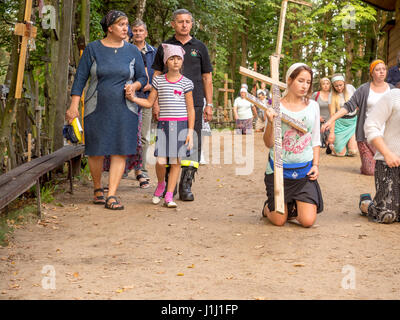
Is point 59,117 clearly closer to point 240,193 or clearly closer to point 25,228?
point 240,193

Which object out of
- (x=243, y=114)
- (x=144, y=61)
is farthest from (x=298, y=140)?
(x=243, y=114)

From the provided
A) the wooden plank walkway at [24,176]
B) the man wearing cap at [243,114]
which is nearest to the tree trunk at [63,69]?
the wooden plank walkway at [24,176]

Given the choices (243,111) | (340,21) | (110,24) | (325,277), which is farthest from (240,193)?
(340,21)

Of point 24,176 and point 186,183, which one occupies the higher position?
point 24,176

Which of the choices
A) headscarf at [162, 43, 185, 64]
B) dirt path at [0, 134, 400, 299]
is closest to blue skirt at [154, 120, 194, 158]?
dirt path at [0, 134, 400, 299]

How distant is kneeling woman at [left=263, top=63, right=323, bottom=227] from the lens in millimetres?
6164

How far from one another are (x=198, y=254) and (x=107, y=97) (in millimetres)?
2529

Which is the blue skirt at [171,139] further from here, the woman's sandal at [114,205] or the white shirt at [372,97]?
the white shirt at [372,97]

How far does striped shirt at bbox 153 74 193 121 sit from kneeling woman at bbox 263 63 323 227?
1.43 m

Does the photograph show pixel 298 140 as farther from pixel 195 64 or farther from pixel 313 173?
pixel 195 64

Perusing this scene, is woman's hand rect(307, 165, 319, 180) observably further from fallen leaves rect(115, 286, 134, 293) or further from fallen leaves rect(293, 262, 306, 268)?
fallen leaves rect(115, 286, 134, 293)

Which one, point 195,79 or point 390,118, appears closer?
point 390,118

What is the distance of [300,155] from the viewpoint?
6.18 m

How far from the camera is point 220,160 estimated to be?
13.2m
